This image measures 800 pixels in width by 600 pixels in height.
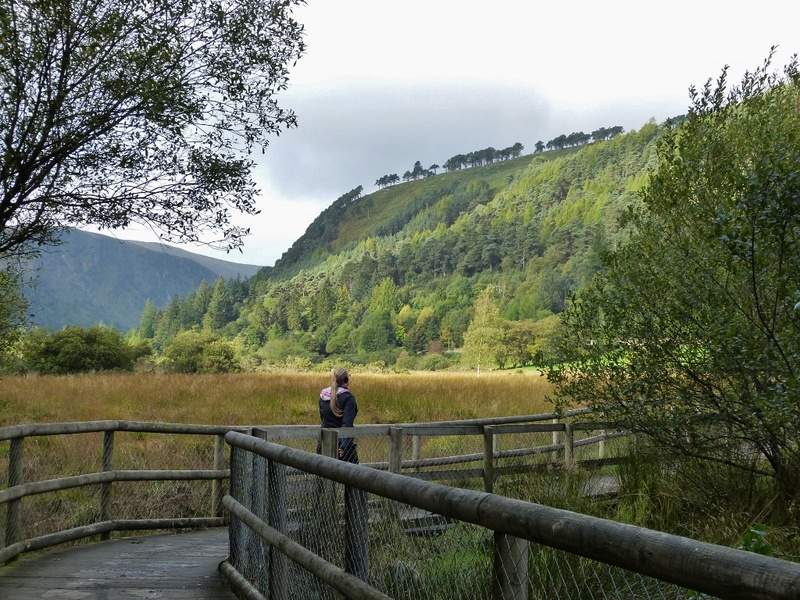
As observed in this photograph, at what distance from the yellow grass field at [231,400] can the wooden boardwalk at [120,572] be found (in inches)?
527

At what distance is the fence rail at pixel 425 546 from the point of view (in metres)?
1.76

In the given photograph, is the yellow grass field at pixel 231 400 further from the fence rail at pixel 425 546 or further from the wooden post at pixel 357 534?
the wooden post at pixel 357 534

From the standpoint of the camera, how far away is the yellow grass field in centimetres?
2284

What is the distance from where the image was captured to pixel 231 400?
→ 25.7 metres

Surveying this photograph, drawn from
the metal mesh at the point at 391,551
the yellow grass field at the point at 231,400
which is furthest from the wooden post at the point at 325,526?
the yellow grass field at the point at 231,400

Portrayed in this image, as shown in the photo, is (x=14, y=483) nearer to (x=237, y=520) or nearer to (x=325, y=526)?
(x=237, y=520)

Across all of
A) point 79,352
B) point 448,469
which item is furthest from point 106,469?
point 79,352

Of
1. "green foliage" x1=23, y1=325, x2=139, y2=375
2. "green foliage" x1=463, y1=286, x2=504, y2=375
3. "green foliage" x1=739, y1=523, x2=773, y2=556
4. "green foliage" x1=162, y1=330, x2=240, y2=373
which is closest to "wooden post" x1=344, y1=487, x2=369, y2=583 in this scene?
"green foliage" x1=739, y1=523, x2=773, y2=556

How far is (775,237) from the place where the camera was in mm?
8031

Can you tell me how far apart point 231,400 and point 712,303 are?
18.9 meters

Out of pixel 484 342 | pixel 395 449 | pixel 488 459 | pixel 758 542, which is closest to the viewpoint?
pixel 758 542

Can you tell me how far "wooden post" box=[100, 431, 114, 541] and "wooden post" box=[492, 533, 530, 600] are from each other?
21.2ft

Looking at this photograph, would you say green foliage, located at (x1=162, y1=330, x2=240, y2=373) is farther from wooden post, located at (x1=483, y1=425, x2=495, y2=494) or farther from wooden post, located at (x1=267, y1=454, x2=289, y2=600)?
wooden post, located at (x1=267, y1=454, x2=289, y2=600)

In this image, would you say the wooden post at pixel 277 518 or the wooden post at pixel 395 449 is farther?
the wooden post at pixel 395 449
